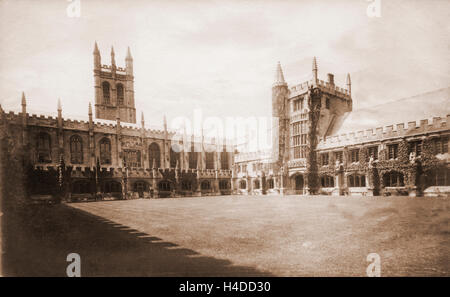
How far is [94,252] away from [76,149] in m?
17.8

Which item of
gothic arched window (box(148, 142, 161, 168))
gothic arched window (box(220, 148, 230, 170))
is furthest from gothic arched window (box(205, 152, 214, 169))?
gothic arched window (box(148, 142, 161, 168))

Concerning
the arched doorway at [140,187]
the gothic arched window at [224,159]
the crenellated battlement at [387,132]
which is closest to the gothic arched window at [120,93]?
the arched doorway at [140,187]

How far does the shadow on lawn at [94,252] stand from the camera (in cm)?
494

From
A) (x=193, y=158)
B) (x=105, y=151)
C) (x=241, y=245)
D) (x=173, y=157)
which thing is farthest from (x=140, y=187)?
(x=241, y=245)

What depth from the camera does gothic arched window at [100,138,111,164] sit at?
77.5ft

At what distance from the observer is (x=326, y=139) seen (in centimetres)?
1717

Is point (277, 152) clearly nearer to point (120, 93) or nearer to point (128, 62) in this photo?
point (128, 62)

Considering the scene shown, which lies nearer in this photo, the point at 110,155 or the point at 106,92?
the point at 110,155

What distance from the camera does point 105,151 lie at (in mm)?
24547

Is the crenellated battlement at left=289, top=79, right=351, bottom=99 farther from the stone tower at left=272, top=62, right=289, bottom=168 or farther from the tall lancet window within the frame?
the tall lancet window

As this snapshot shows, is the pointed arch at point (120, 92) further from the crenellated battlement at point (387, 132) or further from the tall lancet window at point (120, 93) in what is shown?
the crenellated battlement at point (387, 132)

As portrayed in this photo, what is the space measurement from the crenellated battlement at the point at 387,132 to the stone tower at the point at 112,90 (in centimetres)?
2772
